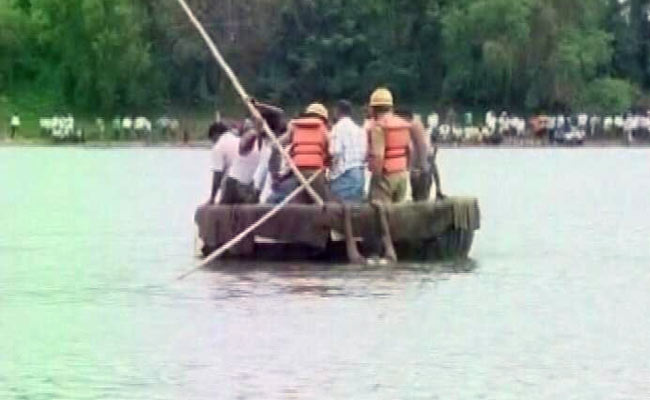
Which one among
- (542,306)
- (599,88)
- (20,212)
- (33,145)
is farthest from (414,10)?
(542,306)

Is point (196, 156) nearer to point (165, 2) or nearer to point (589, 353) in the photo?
point (165, 2)

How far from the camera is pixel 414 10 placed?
98.9 metres

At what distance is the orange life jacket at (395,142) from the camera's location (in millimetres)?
26266

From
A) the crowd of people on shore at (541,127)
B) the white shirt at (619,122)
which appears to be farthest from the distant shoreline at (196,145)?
the white shirt at (619,122)

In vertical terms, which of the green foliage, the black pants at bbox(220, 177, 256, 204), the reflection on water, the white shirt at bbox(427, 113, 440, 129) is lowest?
the white shirt at bbox(427, 113, 440, 129)

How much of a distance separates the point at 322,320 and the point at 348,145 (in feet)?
16.8

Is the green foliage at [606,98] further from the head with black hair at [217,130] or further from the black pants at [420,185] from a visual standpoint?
the black pants at [420,185]

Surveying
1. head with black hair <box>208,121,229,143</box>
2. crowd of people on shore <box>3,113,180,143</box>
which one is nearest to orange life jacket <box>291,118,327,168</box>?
head with black hair <box>208,121,229,143</box>

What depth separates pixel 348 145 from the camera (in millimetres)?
26359

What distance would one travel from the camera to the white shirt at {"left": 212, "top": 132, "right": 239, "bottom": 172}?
27.2 metres

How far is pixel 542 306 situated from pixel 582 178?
3601 cm

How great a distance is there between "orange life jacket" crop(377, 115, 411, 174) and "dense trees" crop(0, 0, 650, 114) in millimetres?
66285

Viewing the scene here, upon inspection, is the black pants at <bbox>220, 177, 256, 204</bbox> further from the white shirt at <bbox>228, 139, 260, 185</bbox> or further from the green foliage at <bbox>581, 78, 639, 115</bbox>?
the green foliage at <bbox>581, 78, 639, 115</bbox>

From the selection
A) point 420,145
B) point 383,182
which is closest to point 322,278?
point 383,182
